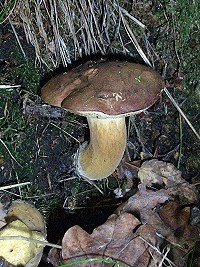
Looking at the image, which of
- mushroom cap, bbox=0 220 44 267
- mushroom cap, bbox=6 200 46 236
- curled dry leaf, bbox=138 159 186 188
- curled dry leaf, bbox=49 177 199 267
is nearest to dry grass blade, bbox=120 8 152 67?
curled dry leaf, bbox=138 159 186 188

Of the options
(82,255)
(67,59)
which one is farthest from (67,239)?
(67,59)

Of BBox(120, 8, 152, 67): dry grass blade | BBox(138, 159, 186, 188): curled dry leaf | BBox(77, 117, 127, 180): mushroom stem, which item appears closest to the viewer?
BBox(77, 117, 127, 180): mushroom stem

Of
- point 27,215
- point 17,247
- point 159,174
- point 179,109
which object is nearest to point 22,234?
point 17,247

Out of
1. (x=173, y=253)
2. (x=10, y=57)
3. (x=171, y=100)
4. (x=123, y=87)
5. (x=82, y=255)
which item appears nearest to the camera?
(x=123, y=87)

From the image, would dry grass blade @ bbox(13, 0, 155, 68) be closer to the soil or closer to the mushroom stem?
the soil

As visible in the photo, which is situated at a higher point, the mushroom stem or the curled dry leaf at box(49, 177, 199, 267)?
the mushroom stem

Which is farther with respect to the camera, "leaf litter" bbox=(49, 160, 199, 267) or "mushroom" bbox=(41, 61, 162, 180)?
"leaf litter" bbox=(49, 160, 199, 267)

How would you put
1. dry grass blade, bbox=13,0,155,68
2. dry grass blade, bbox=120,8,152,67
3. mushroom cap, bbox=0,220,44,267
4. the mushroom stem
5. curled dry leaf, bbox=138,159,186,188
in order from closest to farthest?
mushroom cap, bbox=0,220,44,267
the mushroom stem
dry grass blade, bbox=13,0,155,68
dry grass blade, bbox=120,8,152,67
curled dry leaf, bbox=138,159,186,188

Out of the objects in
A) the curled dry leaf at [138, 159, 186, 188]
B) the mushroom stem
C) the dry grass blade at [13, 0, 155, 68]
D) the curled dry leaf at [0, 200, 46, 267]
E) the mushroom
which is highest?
the dry grass blade at [13, 0, 155, 68]

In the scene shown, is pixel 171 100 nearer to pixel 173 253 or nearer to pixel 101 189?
pixel 101 189
